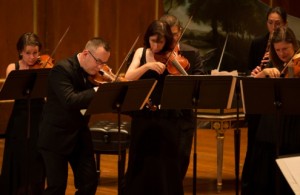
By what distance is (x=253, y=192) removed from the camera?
499cm

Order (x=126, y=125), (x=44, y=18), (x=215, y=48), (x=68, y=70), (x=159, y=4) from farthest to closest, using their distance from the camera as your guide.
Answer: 1. (x=215, y=48)
2. (x=159, y=4)
3. (x=44, y=18)
4. (x=126, y=125)
5. (x=68, y=70)

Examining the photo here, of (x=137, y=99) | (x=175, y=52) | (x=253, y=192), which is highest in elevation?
(x=175, y=52)

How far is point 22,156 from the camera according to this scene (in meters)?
5.27

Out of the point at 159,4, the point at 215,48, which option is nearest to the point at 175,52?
the point at 159,4

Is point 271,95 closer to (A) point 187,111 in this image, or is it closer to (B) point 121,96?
(A) point 187,111

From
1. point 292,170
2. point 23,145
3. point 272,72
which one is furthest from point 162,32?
point 292,170

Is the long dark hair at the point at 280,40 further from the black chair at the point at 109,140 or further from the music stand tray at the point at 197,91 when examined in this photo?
the black chair at the point at 109,140

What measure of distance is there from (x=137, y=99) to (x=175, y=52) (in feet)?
2.09

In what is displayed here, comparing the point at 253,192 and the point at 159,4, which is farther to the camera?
the point at 159,4

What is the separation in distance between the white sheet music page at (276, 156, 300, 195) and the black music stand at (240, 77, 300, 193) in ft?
5.16

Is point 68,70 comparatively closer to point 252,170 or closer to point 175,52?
point 175,52

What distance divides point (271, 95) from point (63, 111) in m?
1.36

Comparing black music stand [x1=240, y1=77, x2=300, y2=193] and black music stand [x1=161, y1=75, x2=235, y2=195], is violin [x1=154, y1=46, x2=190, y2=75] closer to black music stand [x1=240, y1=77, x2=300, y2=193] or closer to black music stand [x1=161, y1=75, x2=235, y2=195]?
black music stand [x1=161, y1=75, x2=235, y2=195]

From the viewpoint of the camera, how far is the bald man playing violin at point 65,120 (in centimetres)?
439
